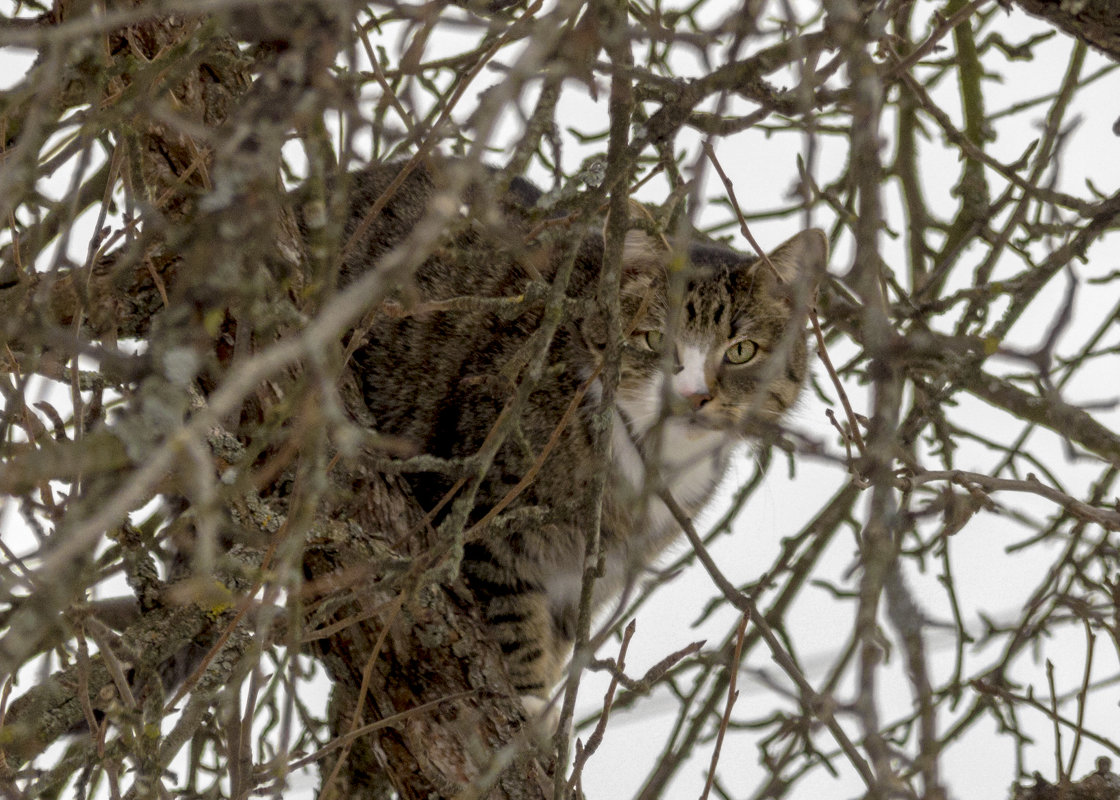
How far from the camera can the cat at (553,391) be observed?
307 cm

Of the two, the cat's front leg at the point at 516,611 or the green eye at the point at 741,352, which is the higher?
the green eye at the point at 741,352

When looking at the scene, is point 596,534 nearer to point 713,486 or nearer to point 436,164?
point 436,164

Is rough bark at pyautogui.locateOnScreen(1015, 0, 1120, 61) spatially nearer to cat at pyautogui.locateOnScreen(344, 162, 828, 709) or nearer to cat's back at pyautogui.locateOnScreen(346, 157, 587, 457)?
cat at pyautogui.locateOnScreen(344, 162, 828, 709)

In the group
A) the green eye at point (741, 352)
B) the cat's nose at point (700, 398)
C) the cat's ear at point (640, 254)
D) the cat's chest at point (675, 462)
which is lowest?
the cat's nose at point (700, 398)

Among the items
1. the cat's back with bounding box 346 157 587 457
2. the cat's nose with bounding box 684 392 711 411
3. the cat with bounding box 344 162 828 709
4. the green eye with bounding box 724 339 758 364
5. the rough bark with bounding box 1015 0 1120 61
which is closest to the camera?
the rough bark with bounding box 1015 0 1120 61

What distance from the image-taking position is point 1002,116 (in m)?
3.19

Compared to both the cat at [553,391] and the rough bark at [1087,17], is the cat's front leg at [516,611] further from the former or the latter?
the rough bark at [1087,17]

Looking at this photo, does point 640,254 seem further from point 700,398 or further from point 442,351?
point 442,351

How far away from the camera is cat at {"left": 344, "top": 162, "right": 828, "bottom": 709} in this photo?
3.07 meters

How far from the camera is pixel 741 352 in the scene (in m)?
3.35

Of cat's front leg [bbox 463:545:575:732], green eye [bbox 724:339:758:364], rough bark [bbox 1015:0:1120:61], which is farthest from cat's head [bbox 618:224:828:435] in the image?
rough bark [bbox 1015:0:1120:61]

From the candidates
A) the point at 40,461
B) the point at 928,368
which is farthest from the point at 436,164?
the point at 928,368

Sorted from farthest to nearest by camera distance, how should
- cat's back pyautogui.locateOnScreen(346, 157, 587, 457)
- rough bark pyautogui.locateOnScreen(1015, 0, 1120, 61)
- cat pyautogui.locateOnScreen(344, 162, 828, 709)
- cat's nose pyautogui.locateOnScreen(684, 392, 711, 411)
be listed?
1. cat's back pyautogui.locateOnScreen(346, 157, 587, 457)
2. cat pyautogui.locateOnScreen(344, 162, 828, 709)
3. cat's nose pyautogui.locateOnScreen(684, 392, 711, 411)
4. rough bark pyautogui.locateOnScreen(1015, 0, 1120, 61)

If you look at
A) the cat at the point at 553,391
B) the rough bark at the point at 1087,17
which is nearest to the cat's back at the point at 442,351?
the cat at the point at 553,391
